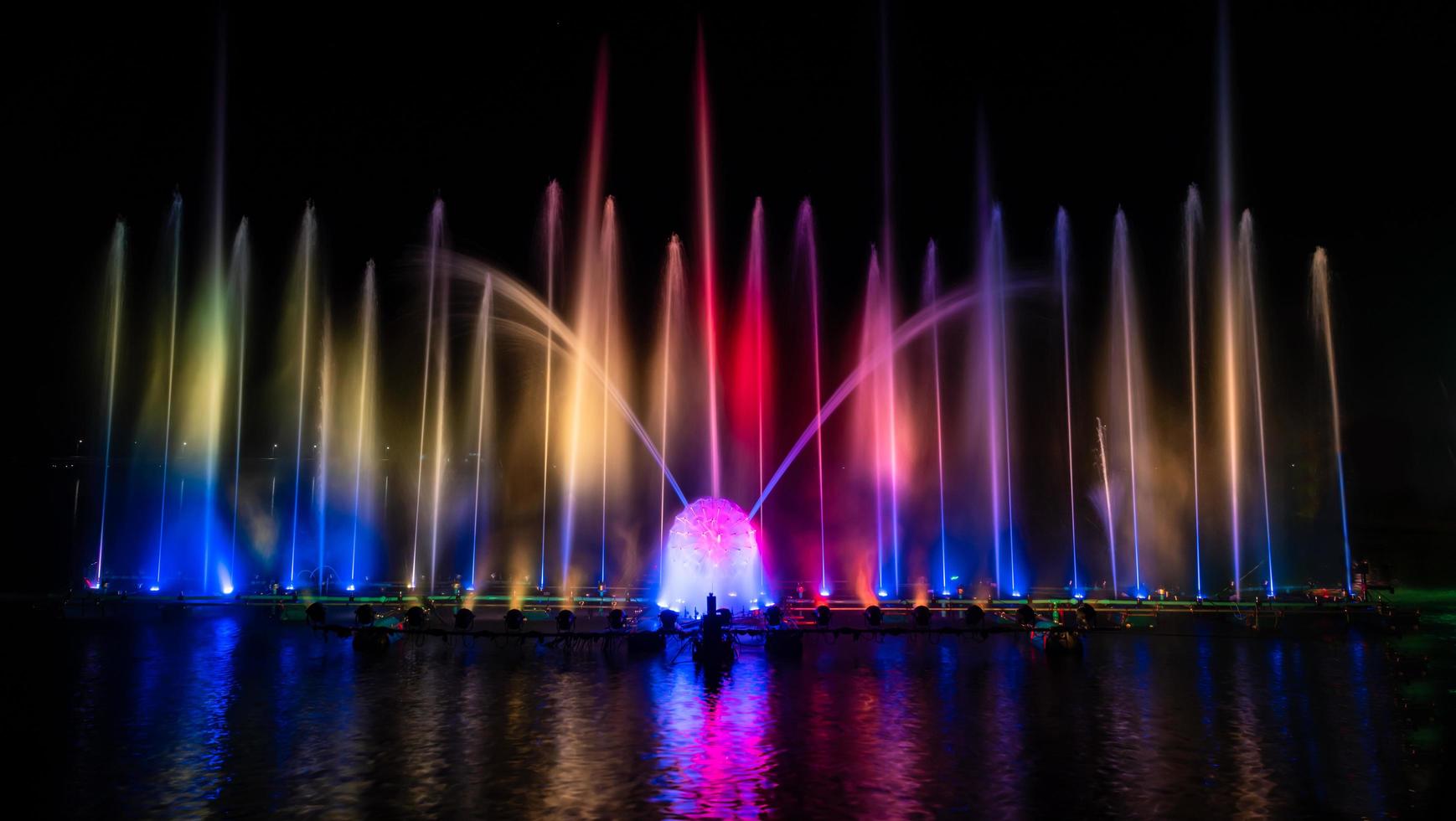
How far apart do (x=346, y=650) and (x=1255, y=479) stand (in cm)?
6639

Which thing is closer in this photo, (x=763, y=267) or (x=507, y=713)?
(x=507, y=713)

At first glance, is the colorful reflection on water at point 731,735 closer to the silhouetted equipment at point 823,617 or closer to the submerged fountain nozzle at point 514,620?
the submerged fountain nozzle at point 514,620

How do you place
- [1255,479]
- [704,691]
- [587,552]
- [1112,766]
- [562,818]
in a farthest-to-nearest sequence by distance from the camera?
1. [1255,479]
2. [587,552]
3. [704,691]
4. [1112,766]
5. [562,818]

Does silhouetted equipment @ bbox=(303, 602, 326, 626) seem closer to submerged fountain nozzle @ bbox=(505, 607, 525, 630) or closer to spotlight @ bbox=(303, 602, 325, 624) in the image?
spotlight @ bbox=(303, 602, 325, 624)

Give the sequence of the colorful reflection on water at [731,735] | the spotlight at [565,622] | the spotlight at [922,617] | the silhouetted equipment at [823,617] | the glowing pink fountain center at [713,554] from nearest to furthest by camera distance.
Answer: the colorful reflection on water at [731,735] < the spotlight at [565,622] < the silhouetted equipment at [823,617] < the spotlight at [922,617] < the glowing pink fountain center at [713,554]

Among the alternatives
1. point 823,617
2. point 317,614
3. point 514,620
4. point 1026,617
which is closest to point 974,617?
point 1026,617

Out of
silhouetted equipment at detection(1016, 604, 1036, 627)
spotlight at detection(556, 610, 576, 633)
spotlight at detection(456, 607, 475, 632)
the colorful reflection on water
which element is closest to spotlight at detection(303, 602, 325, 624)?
the colorful reflection on water

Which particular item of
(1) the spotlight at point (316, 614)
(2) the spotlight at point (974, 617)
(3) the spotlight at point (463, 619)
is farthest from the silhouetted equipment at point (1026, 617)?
(1) the spotlight at point (316, 614)

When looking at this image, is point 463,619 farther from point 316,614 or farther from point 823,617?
point 823,617

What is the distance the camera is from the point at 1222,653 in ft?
87.8

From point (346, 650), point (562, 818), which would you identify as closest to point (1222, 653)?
point (562, 818)

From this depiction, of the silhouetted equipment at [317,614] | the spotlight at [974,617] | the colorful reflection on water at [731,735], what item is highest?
the silhouetted equipment at [317,614]

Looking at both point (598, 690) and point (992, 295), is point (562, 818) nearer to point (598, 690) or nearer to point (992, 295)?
point (598, 690)

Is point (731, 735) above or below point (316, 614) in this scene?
below
